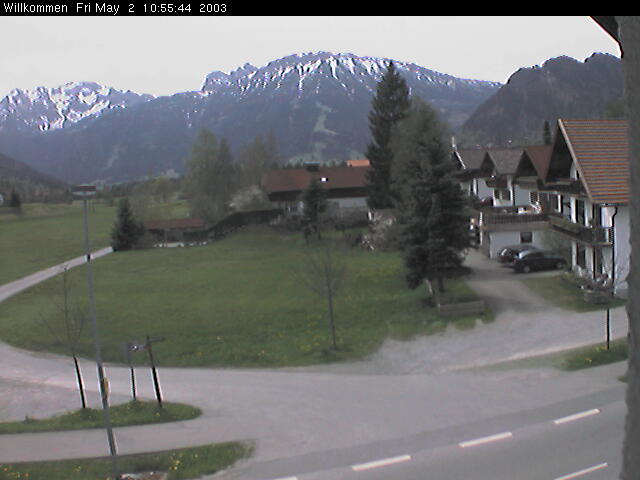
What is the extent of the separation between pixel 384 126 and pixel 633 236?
57.1 m

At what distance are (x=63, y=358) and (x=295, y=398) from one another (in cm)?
1085

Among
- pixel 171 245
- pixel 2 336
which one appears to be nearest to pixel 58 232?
pixel 171 245

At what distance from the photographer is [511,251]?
Result: 106ft

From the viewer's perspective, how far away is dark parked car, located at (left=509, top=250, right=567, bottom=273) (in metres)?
30.2

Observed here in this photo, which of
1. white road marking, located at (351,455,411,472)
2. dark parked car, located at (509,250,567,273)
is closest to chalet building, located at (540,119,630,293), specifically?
dark parked car, located at (509,250,567,273)

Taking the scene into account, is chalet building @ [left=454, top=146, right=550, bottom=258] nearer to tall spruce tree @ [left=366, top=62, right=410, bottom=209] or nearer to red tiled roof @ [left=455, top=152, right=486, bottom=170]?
red tiled roof @ [left=455, top=152, right=486, bottom=170]

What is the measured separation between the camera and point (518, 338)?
20609 millimetres

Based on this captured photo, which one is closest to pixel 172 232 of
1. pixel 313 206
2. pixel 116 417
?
pixel 313 206

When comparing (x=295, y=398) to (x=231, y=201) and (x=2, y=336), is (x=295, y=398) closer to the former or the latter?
(x=2, y=336)

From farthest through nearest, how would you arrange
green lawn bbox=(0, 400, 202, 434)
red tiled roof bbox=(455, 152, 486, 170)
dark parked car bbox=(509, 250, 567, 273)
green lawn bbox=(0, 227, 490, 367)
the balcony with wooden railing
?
red tiled roof bbox=(455, 152, 486, 170)
the balcony with wooden railing
dark parked car bbox=(509, 250, 567, 273)
green lawn bbox=(0, 227, 490, 367)
green lawn bbox=(0, 400, 202, 434)

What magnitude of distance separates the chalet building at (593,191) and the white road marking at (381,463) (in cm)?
1446

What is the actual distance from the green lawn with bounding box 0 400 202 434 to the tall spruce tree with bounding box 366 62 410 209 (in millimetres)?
41748

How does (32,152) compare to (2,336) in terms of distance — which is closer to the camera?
(2,336)

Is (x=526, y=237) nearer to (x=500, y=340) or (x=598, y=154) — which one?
(x=598, y=154)
